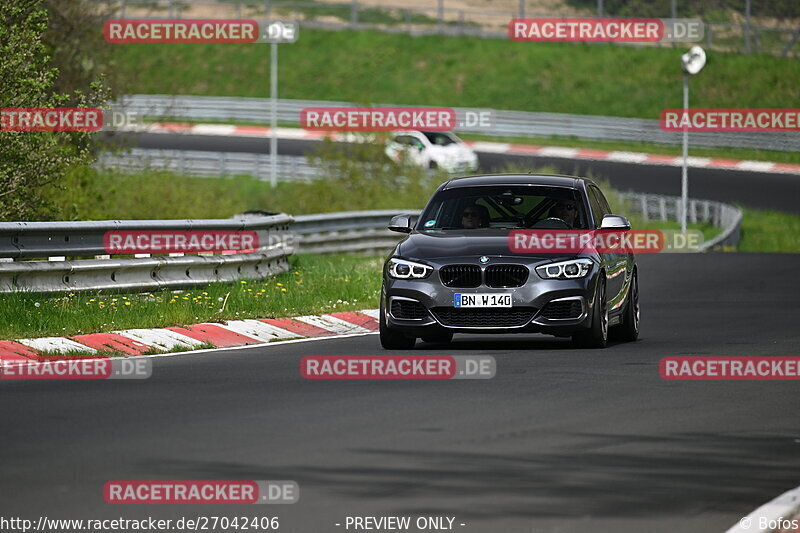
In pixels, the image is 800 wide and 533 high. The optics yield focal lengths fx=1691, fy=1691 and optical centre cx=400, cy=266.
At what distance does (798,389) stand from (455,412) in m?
3.24

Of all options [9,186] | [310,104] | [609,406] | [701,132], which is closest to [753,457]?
[609,406]

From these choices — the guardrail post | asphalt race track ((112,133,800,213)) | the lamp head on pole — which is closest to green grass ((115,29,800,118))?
the guardrail post

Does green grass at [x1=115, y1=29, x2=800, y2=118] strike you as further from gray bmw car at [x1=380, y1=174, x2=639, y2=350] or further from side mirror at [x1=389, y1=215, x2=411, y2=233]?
gray bmw car at [x1=380, y1=174, x2=639, y2=350]

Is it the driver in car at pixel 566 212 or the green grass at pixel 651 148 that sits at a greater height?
the driver in car at pixel 566 212

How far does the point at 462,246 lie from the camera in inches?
592

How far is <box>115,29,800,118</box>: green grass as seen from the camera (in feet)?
210

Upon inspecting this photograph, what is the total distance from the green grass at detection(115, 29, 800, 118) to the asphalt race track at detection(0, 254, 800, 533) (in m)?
50.3

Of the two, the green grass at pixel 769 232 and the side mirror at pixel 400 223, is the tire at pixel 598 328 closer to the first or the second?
the side mirror at pixel 400 223

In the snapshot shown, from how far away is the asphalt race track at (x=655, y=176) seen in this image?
46.8 meters

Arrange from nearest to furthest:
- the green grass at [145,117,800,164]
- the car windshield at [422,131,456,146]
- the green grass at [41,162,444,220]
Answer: the green grass at [41,162,444,220] → the car windshield at [422,131,456,146] → the green grass at [145,117,800,164]

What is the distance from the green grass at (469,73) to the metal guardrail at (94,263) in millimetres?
45319

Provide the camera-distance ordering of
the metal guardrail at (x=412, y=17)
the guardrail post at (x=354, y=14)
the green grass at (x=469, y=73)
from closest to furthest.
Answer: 1. the green grass at (x=469, y=73)
2. the metal guardrail at (x=412, y=17)
3. the guardrail post at (x=354, y=14)

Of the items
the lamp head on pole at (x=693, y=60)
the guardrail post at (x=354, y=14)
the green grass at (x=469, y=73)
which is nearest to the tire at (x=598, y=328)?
the lamp head on pole at (x=693, y=60)

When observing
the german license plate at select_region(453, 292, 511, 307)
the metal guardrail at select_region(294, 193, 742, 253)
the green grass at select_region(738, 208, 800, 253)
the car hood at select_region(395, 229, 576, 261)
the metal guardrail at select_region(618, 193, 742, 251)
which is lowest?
the green grass at select_region(738, 208, 800, 253)
